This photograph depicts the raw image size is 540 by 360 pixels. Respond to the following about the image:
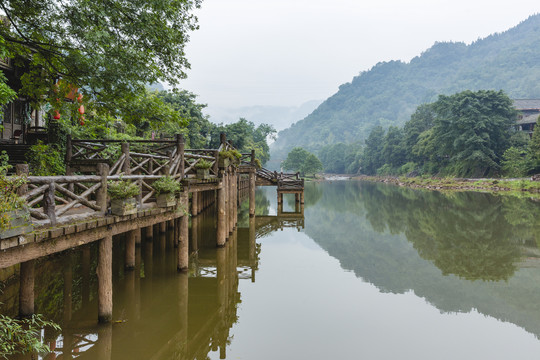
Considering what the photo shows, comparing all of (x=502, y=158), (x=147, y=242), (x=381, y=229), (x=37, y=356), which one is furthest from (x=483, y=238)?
(x=502, y=158)

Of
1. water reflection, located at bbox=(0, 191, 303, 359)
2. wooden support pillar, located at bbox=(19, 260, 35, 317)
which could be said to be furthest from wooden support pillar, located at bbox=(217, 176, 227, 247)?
wooden support pillar, located at bbox=(19, 260, 35, 317)

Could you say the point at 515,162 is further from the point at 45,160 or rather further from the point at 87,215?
the point at 87,215

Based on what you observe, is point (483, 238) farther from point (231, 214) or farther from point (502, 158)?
point (502, 158)

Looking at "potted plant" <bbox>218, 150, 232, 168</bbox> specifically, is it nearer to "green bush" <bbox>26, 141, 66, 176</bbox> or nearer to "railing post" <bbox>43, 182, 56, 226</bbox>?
"green bush" <bbox>26, 141, 66, 176</bbox>

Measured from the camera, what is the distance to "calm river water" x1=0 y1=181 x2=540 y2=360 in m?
6.84

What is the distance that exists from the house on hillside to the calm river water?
166ft

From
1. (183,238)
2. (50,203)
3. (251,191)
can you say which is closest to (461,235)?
(251,191)

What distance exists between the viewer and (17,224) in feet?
15.5

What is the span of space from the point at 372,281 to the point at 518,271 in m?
5.25

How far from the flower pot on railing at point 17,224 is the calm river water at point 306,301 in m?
2.55

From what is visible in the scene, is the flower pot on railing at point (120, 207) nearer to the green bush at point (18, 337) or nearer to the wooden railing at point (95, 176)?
the wooden railing at point (95, 176)

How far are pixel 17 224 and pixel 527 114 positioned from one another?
262 feet

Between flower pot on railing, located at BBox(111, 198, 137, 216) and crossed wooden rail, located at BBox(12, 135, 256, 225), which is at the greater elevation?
crossed wooden rail, located at BBox(12, 135, 256, 225)

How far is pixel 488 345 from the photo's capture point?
7.22 m
